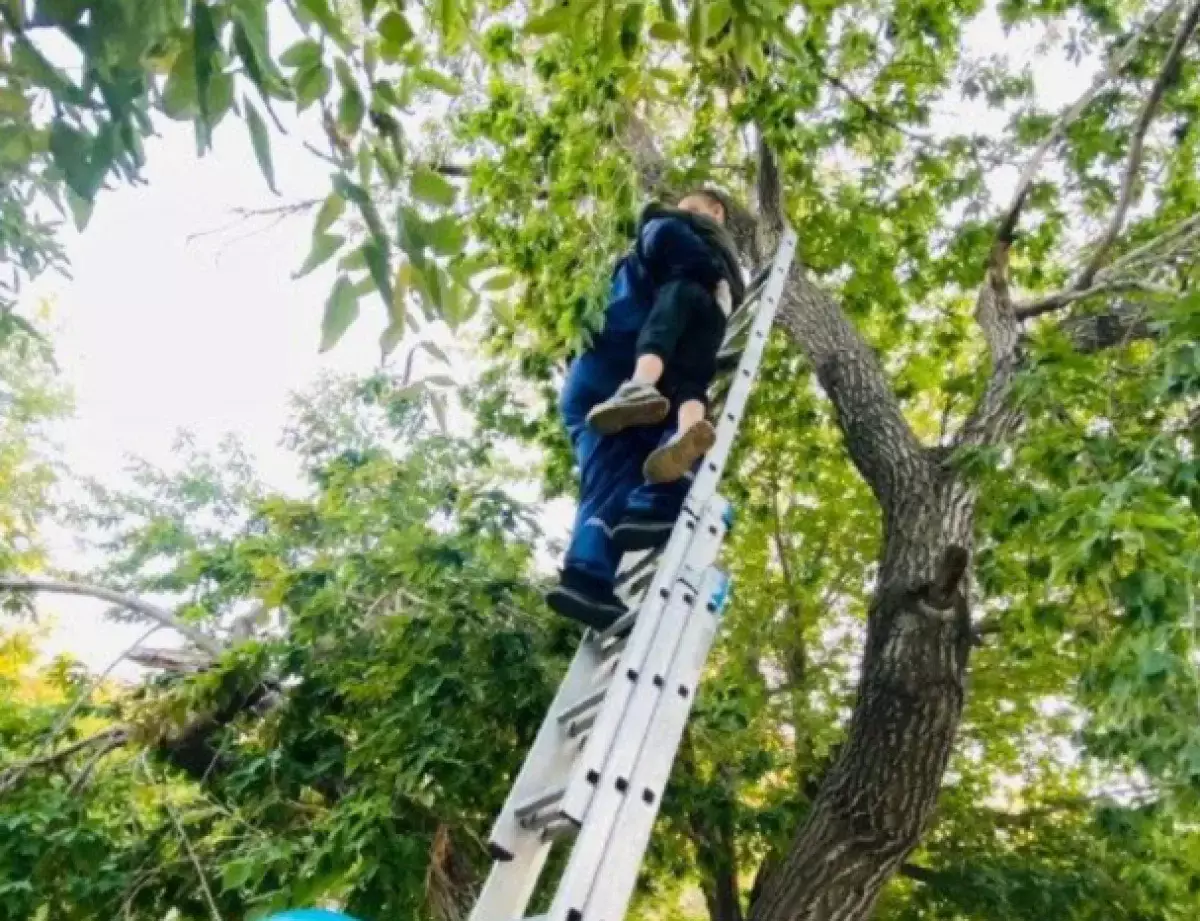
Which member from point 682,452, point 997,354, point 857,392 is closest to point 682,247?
point 682,452

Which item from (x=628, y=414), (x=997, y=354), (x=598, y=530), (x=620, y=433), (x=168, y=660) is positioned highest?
(x=997, y=354)

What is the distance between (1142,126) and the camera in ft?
14.8

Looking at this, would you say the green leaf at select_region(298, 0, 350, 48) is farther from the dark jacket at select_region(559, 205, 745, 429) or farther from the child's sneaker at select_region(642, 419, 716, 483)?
the dark jacket at select_region(559, 205, 745, 429)

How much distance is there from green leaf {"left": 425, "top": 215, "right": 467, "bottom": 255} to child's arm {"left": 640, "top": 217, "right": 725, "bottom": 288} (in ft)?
7.27

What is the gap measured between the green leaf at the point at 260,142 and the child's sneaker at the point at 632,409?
79.1 inches

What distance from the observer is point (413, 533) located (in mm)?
4289

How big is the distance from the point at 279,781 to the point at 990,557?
9.37 ft

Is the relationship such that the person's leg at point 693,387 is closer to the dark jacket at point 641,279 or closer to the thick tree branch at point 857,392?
the dark jacket at point 641,279

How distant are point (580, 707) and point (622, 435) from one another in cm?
111

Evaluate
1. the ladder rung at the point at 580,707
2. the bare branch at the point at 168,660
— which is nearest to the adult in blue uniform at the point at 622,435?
the ladder rung at the point at 580,707

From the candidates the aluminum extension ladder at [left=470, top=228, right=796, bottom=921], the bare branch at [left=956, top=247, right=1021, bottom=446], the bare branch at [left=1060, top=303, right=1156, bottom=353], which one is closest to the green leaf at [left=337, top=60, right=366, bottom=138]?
the aluminum extension ladder at [left=470, top=228, right=796, bottom=921]

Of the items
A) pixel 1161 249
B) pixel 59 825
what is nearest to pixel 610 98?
pixel 1161 249

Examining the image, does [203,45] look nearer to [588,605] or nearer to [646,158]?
[588,605]

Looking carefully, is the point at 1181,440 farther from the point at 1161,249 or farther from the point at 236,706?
the point at 236,706
